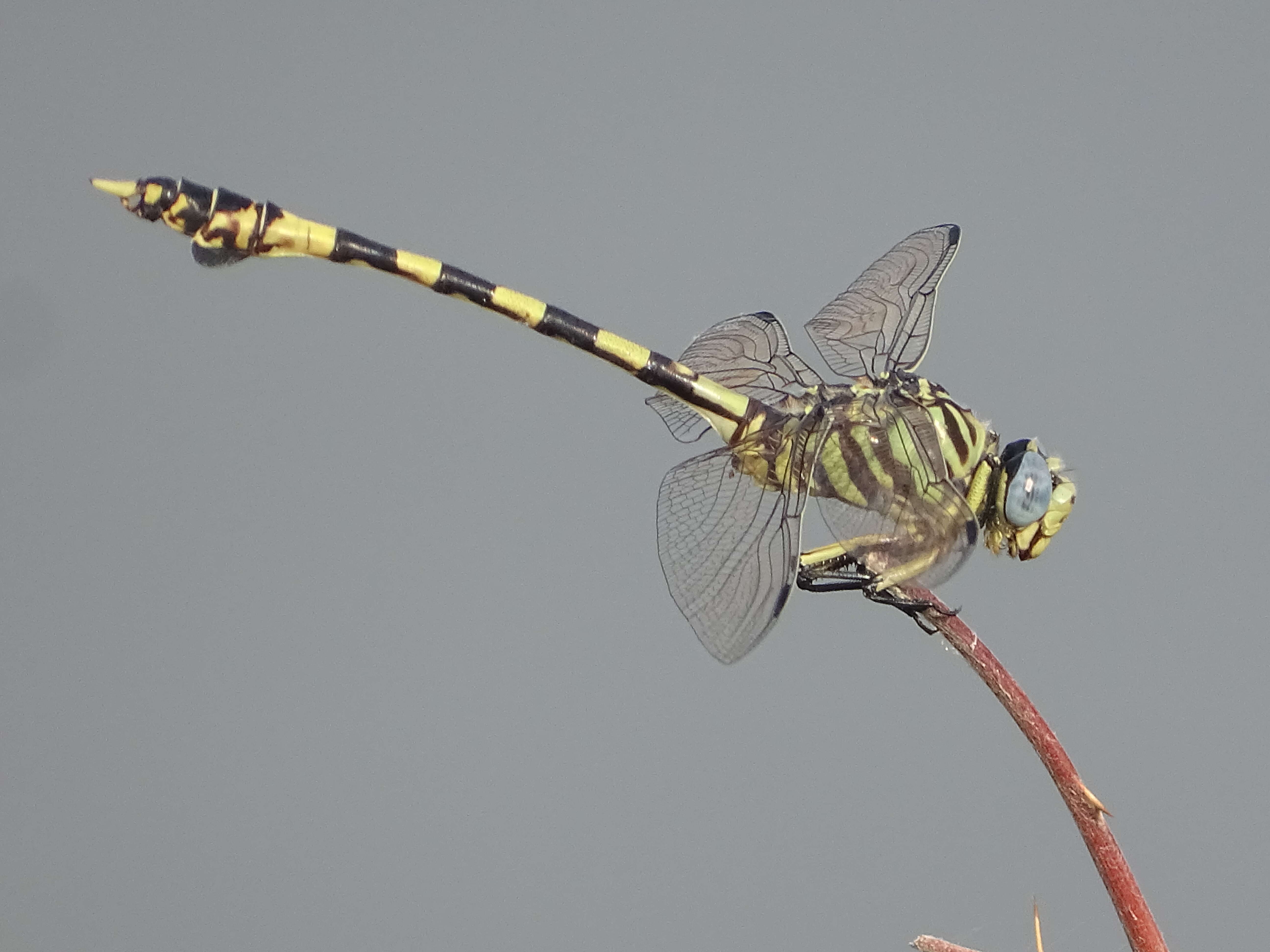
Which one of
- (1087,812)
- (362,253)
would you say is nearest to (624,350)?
(362,253)

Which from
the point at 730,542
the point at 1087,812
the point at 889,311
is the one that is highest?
the point at 889,311

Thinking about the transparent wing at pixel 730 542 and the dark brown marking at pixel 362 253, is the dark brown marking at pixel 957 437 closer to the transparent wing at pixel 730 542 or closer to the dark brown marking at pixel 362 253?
the transparent wing at pixel 730 542

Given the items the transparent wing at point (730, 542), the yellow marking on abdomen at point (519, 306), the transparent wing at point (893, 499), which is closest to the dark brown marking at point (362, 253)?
the yellow marking on abdomen at point (519, 306)

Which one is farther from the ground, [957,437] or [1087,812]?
[957,437]

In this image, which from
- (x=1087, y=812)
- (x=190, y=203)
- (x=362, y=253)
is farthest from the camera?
(x=362, y=253)

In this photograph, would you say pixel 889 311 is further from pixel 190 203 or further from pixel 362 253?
pixel 190 203

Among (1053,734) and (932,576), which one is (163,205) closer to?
(932,576)

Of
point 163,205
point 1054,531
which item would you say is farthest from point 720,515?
point 163,205
